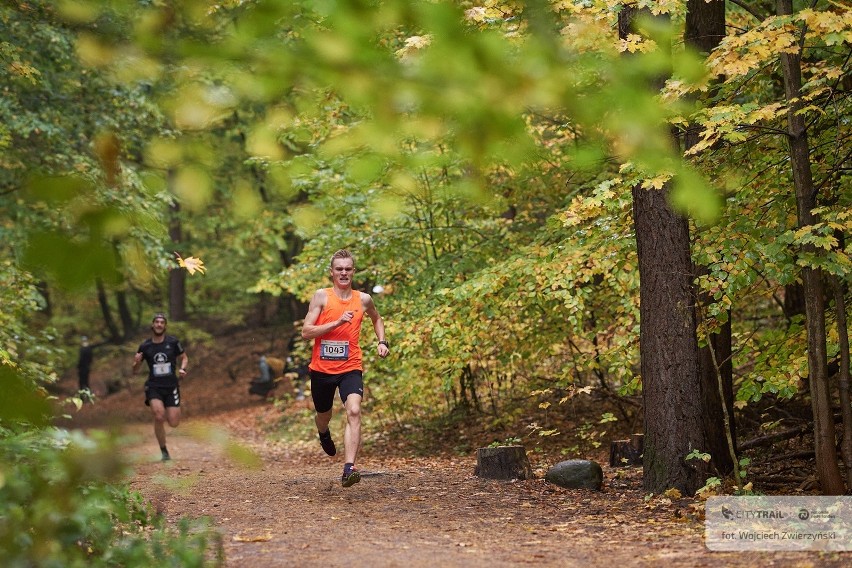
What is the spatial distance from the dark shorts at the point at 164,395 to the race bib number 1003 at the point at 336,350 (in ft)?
14.7

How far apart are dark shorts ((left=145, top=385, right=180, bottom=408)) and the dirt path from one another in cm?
175

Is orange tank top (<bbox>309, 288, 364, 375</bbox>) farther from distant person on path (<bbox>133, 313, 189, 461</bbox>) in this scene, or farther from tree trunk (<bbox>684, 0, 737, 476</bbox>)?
distant person on path (<bbox>133, 313, 189, 461</bbox>)

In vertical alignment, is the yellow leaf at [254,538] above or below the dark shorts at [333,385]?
below

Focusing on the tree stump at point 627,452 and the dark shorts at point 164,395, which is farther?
the dark shorts at point 164,395

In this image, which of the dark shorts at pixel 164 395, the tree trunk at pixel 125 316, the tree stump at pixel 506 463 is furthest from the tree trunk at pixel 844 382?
the tree trunk at pixel 125 316

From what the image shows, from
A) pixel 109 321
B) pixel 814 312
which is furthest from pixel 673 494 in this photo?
pixel 109 321

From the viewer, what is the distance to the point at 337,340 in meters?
8.53

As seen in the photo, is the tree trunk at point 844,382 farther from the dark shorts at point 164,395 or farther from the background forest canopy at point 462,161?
the dark shorts at point 164,395

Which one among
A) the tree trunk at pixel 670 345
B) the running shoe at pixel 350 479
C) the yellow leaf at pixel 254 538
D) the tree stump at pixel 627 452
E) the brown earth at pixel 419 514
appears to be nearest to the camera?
the brown earth at pixel 419 514

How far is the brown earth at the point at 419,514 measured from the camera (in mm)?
5516

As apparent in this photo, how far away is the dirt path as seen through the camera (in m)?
5.60

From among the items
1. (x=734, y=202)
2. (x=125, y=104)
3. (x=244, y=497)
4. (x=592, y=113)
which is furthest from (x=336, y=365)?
(x=125, y=104)

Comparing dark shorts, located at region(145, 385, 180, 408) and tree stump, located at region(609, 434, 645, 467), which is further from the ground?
dark shorts, located at region(145, 385, 180, 408)

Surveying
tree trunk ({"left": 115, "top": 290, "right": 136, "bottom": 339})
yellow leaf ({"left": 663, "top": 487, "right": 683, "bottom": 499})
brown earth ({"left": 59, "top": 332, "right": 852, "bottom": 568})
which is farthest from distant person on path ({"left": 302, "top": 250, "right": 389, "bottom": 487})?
tree trunk ({"left": 115, "top": 290, "right": 136, "bottom": 339})
